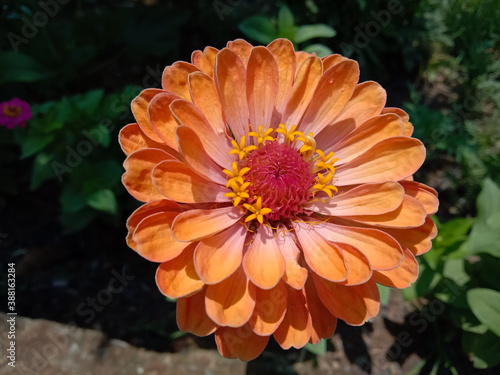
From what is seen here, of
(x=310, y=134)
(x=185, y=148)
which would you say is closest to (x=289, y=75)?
(x=310, y=134)

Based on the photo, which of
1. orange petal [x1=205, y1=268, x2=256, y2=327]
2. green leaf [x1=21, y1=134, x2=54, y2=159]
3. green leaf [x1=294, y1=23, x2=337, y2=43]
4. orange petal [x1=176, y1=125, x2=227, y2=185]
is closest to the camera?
orange petal [x1=205, y1=268, x2=256, y2=327]

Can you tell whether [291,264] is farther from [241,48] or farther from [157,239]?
[241,48]

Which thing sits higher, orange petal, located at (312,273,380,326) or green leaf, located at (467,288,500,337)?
orange petal, located at (312,273,380,326)

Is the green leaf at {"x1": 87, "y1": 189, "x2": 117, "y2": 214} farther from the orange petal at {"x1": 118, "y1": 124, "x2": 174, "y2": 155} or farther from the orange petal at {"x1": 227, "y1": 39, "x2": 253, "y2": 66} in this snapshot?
the orange petal at {"x1": 227, "y1": 39, "x2": 253, "y2": 66}

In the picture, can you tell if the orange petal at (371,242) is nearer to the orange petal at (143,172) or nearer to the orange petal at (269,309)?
the orange petal at (269,309)

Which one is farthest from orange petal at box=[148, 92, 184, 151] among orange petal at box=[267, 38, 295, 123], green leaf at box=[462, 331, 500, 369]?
green leaf at box=[462, 331, 500, 369]

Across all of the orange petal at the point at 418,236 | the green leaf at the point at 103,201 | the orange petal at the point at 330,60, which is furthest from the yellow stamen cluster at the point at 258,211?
the green leaf at the point at 103,201

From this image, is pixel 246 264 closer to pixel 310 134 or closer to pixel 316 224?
pixel 316 224
